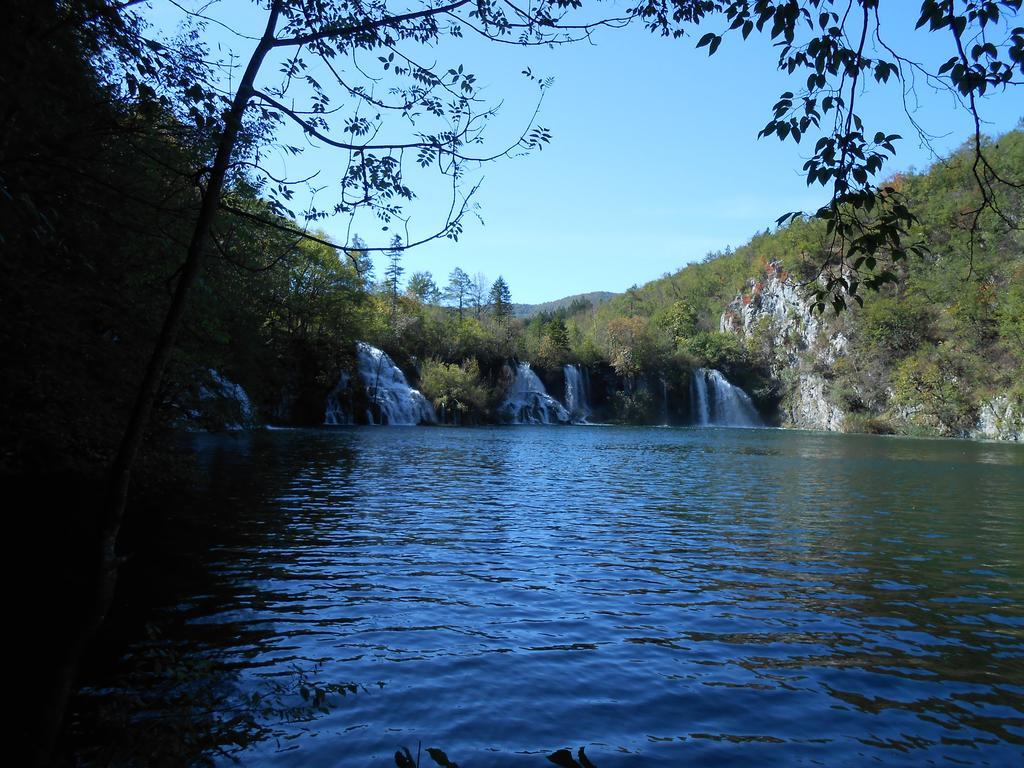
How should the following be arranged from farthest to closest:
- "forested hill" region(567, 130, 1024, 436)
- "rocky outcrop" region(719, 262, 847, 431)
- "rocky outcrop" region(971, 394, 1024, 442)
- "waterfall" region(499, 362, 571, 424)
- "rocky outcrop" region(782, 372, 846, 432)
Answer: "rocky outcrop" region(719, 262, 847, 431) < "rocky outcrop" region(782, 372, 846, 432) < "waterfall" region(499, 362, 571, 424) < "forested hill" region(567, 130, 1024, 436) < "rocky outcrop" region(971, 394, 1024, 442)

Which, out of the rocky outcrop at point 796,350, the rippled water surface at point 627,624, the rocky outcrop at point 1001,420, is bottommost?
the rippled water surface at point 627,624

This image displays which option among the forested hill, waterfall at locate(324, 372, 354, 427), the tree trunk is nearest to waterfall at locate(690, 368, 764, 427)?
the forested hill

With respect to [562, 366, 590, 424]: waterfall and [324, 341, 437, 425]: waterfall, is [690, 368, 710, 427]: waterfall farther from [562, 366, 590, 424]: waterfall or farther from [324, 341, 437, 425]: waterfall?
[324, 341, 437, 425]: waterfall

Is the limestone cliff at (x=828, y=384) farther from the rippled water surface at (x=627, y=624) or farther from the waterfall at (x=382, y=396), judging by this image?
the rippled water surface at (x=627, y=624)

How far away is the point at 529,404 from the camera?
192 feet

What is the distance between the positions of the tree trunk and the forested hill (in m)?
41.3

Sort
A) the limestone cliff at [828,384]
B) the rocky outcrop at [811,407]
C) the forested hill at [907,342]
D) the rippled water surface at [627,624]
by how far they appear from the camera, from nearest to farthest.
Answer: the rippled water surface at [627,624] → the limestone cliff at [828,384] → the forested hill at [907,342] → the rocky outcrop at [811,407]

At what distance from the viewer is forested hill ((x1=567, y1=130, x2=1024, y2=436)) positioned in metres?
53.3

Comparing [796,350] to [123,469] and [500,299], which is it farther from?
[123,469]

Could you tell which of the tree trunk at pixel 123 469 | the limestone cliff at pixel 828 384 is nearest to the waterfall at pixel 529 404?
the limestone cliff at pixel 828 384

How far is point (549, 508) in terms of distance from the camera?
14547 mm

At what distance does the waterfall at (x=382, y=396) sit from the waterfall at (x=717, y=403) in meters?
34.2

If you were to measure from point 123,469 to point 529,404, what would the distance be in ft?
183

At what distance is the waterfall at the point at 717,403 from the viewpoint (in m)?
70.9
